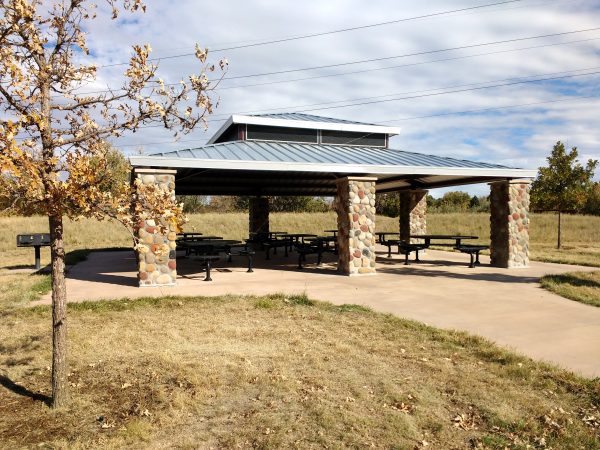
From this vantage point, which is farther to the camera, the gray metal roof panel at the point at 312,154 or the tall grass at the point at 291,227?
the tall grass at the point at 291,227

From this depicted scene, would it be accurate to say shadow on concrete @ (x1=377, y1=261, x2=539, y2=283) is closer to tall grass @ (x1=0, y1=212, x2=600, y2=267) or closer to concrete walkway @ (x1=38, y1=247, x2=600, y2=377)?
concrete walkway @ (x1=38, y1=247, x2=600, y2=377)

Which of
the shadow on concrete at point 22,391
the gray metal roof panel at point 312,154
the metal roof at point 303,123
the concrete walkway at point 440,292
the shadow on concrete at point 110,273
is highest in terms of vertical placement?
the metal roof at point 303,123

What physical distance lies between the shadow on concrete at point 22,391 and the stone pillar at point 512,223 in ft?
41.3

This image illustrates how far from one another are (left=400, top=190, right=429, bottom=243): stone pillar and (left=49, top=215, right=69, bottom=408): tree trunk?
16.1 metres

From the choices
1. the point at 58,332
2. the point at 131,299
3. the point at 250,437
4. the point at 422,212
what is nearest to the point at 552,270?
the point at 422,212

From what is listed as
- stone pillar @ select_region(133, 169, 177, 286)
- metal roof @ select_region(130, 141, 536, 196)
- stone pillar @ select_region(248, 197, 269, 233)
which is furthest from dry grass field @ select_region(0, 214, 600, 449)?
stone pillar @ select_region(248, 197, 269, 233)

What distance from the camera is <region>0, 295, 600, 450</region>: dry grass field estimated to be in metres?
3.67

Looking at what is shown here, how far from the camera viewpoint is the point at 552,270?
13.2 meters

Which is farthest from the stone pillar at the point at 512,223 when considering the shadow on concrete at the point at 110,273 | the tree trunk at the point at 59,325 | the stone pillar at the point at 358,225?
the tree trunk at the point at 59,325

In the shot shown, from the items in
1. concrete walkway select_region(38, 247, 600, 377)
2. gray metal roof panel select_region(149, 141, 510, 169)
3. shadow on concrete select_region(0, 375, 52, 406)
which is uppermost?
gray metal roof panel select_region(149, 141, 510, 169)

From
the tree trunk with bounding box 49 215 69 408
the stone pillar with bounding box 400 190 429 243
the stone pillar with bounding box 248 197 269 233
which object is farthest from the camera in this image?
the stone pillar with bounding box 248 197 269 233

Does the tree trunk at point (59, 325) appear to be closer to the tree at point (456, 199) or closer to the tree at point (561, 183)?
the tree at point (561, 183)

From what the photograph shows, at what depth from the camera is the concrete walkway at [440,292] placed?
245 inches

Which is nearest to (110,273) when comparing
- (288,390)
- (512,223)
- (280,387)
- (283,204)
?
(280,387)
